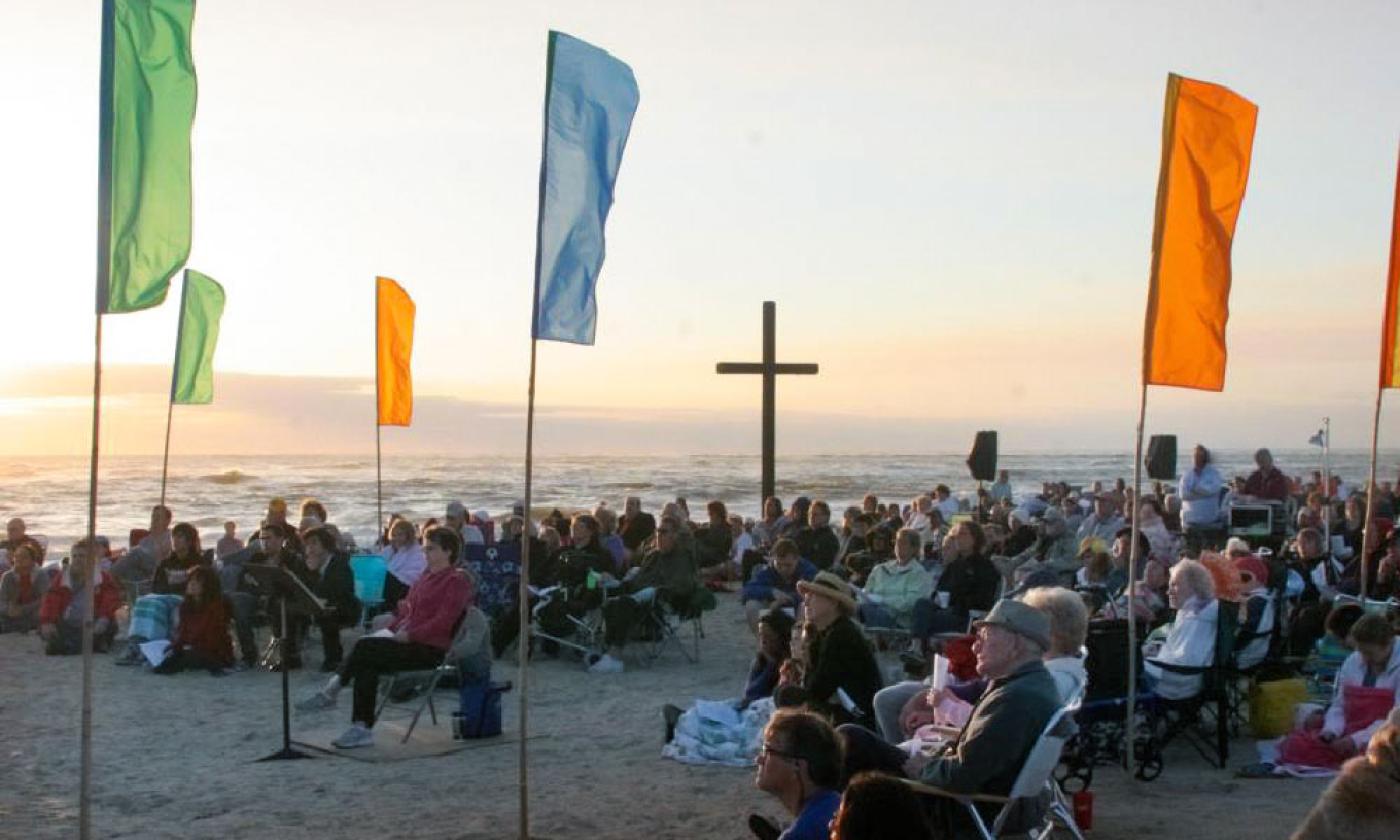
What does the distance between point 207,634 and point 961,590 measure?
6006 mm

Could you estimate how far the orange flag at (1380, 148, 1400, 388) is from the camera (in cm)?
989

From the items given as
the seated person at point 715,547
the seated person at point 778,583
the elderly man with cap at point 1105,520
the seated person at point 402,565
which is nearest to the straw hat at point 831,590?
the seated person at point 778,583

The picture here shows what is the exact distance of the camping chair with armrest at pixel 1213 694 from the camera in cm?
849

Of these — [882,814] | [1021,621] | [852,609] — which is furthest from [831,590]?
[882,814]

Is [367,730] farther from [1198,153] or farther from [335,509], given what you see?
[335,509]

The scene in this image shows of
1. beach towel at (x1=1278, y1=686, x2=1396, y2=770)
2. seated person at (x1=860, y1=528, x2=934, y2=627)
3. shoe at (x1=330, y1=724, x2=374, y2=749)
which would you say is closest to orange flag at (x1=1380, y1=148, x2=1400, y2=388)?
beach towel at (x1=1278, y1=686, x2=1396, y2=770)

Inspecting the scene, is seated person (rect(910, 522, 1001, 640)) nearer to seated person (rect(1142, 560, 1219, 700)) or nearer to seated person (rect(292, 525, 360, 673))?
seated person (rect(1142, 560, 1219, 700))

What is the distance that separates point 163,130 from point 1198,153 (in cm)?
512

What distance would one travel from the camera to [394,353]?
16.1 meters

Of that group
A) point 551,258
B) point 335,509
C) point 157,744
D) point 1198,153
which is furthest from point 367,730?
point 335,509

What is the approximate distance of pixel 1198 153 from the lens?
8.21 metres

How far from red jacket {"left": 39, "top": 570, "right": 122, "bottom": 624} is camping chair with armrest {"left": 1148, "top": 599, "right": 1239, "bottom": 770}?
9.41 meters

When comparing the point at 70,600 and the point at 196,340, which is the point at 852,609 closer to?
the point at 70,600

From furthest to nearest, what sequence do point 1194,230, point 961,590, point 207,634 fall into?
point 207,634 < point 961,590 < point 1194,230
